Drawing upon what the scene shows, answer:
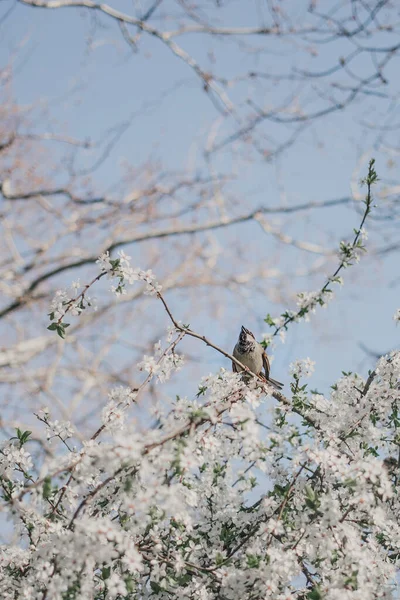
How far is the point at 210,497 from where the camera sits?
7.89ft

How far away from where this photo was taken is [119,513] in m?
1.96

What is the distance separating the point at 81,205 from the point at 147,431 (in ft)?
31.8

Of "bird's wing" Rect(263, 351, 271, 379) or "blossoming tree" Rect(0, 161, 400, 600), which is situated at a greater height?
"bird's wing" Rect(263, 351, 271, 379)

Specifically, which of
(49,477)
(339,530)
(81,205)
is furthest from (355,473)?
(81,205)

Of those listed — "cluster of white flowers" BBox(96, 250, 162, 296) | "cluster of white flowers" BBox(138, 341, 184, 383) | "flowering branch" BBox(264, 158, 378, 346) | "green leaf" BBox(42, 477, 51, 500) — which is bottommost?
"green leaf" BBox(42, 477, 51, 500)

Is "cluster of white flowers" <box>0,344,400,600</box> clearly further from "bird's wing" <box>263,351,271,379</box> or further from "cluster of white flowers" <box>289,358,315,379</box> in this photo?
"bird's wing" <box>263,351,271,379</box>

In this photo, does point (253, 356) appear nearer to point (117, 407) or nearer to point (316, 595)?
point (117, 407)

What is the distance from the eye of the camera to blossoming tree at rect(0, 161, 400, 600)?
1.69 metres

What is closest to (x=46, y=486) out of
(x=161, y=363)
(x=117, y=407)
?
(x=117, y=407)

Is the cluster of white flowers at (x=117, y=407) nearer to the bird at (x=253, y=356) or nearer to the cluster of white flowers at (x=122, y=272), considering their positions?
the cluster of white flowers at (x=122, y=272)

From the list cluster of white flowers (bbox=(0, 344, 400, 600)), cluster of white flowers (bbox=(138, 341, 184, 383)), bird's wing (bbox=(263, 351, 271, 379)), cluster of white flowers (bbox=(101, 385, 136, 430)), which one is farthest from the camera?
bird's wing (bbox=(263, 351, 271, 379))

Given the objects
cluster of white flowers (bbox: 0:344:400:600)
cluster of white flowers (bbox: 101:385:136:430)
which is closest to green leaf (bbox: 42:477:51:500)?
cluster of white flowers (bbox: 0:344:400:600)

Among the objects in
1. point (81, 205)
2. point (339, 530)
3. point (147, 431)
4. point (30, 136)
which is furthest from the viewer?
point (81, 205)

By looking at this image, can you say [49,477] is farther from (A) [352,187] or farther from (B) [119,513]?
(A) [352,187]
